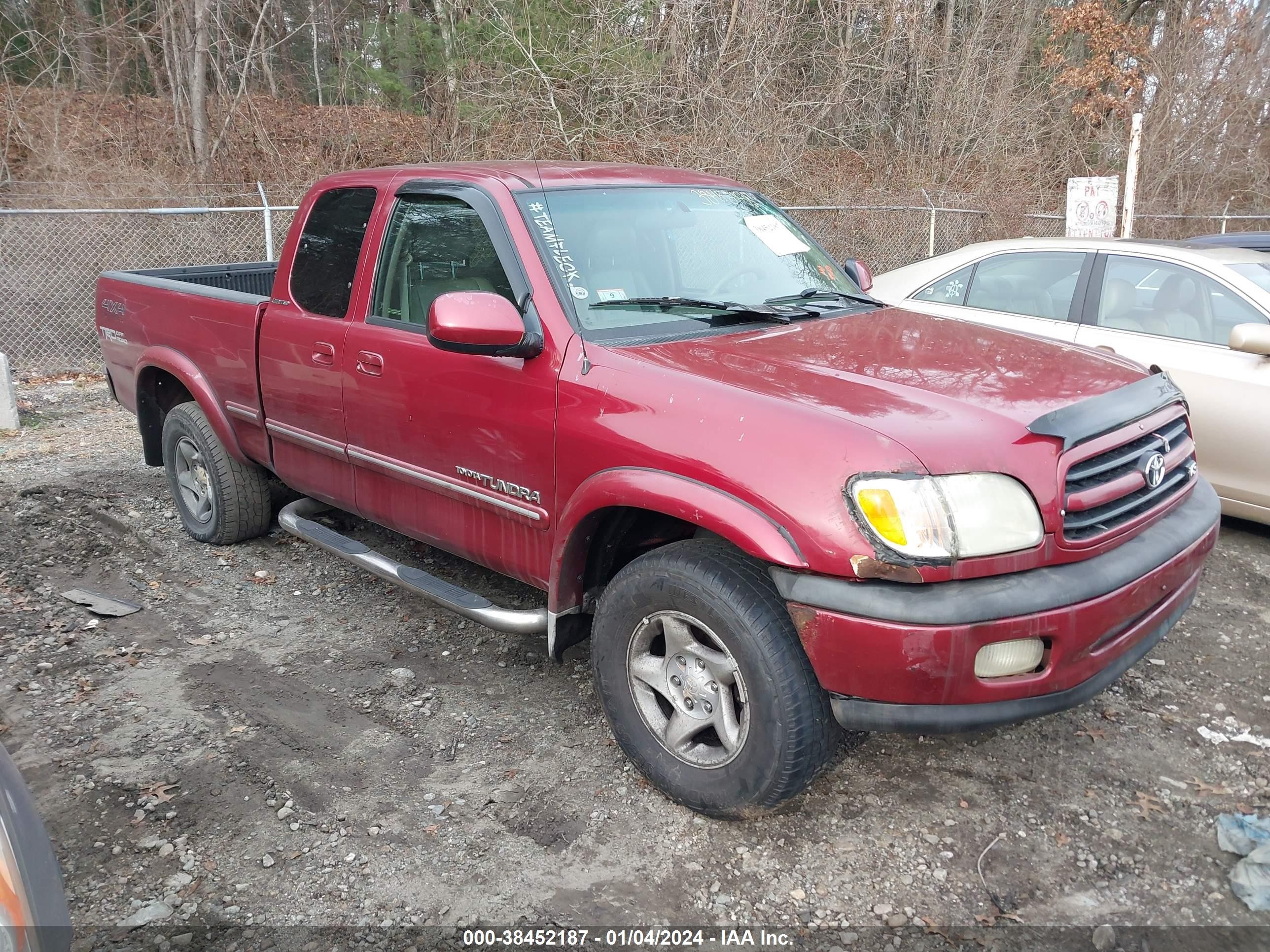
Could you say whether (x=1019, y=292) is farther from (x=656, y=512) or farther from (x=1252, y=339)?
(x=656, y=512)

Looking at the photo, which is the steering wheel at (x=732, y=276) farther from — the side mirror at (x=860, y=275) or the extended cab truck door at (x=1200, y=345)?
the extended cab truck door at (x=1200, y=345)

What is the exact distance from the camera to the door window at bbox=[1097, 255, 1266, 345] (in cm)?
527

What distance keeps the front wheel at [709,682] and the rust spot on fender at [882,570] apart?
12.6 inches

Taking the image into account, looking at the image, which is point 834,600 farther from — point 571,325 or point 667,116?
point 667,116

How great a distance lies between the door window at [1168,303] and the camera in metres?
5.27

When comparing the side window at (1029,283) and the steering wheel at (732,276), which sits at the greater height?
the steering wheel at (732,276)

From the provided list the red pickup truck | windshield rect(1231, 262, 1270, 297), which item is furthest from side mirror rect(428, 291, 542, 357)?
windshield rect(1231, 262, 1270, 297)

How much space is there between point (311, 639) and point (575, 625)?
5.09 feet

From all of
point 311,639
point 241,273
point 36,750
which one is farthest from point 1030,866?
point 241,273

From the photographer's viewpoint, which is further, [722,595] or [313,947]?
[722,595]

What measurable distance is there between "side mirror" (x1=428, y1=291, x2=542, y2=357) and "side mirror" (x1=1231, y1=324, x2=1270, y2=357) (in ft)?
12.9

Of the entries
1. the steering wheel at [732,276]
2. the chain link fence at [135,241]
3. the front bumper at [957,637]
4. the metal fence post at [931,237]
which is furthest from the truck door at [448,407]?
the metal fence post at [931,237]

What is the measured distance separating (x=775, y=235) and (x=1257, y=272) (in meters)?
3.20

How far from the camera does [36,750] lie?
11.0ft
